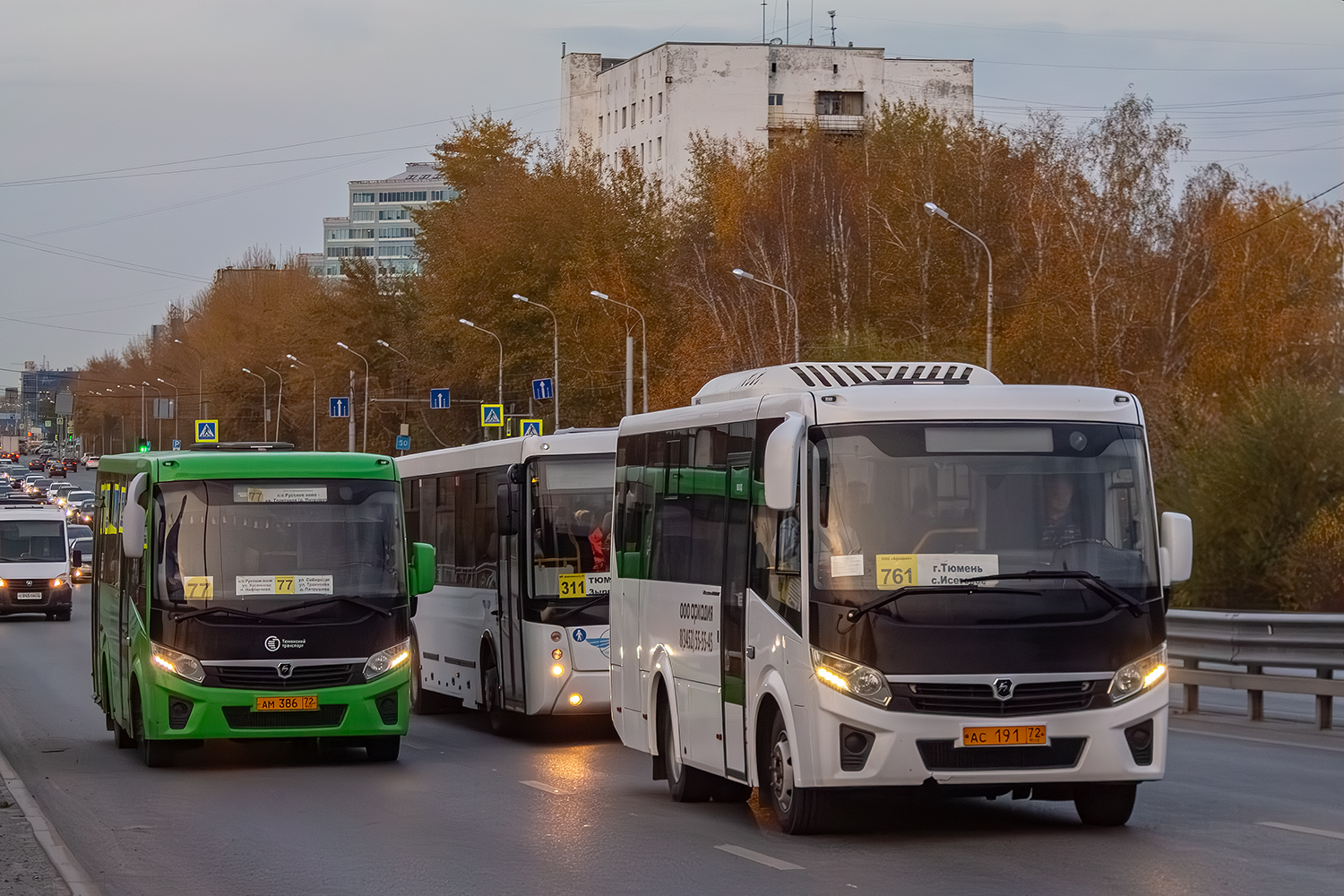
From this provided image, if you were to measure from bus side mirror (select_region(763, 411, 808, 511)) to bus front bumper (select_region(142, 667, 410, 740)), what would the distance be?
21.5 feet

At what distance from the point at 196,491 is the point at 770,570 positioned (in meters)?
7.03

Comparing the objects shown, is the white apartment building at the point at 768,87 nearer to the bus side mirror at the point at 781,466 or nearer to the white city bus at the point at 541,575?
the white city bus at the point at 541,575

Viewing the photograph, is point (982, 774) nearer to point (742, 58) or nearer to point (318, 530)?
point (318, 530)

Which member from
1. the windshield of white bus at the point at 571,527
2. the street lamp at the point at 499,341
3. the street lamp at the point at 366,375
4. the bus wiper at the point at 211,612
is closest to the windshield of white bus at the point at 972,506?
the bus wiper at the point at 211,612

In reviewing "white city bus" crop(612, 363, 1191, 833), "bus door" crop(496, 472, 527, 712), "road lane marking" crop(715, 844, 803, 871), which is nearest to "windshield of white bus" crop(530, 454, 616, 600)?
"bus door" crop(496, 472, 527, 712)

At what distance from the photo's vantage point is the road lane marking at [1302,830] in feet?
36.8

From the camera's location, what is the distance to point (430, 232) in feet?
313

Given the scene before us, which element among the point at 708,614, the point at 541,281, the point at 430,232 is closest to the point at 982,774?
the point at 708,614

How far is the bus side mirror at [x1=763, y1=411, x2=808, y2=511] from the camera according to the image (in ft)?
36.5

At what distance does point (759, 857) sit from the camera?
11.0 meters

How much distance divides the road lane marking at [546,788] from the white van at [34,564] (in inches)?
1187

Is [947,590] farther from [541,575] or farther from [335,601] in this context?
[541,575]

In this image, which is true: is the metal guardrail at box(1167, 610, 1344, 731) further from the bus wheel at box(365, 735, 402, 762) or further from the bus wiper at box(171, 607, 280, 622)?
the bus wiper at box(171, 607, 280, 622)

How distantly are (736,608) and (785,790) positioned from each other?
1223 millimetres
